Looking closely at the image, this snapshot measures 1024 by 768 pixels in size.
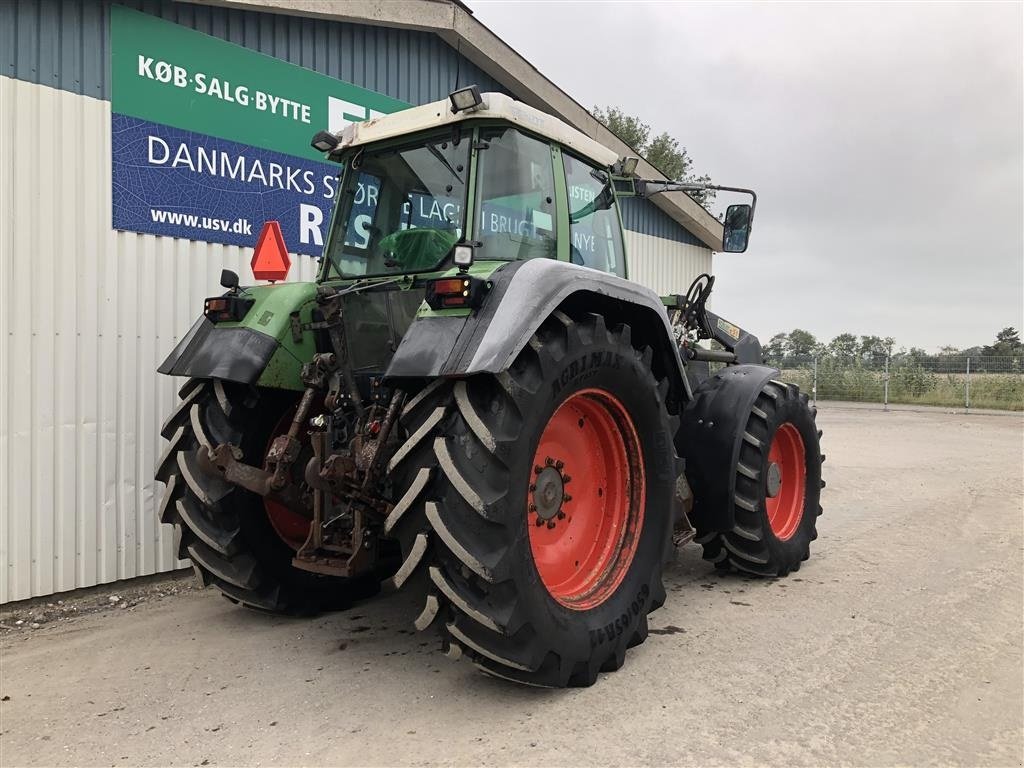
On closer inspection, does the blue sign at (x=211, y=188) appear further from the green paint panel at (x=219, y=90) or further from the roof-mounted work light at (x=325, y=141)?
the roof-mounted work light at (x=325, y=141)

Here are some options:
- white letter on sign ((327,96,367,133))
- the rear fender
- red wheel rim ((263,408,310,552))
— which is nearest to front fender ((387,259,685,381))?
the rear fender

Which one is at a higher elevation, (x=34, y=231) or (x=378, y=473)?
(x=34, y=231)

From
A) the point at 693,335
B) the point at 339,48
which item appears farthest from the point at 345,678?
the point at 339,48

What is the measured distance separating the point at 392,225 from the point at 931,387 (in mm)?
26597

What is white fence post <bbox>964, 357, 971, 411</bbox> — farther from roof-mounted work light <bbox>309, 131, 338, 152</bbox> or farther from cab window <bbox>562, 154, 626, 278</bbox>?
roof-mounted work light <bbox>309, 131, 338, 152</bbox>

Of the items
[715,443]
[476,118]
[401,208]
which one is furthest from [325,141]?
[715,443]

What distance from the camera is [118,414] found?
4.97 metres

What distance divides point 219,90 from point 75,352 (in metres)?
2.19

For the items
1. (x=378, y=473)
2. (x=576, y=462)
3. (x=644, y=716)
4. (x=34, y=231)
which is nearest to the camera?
(x=644, y=716)

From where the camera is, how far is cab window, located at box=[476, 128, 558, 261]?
3670 millimetres

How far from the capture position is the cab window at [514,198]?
3.67m

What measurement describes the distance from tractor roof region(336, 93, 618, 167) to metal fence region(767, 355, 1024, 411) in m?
20.2

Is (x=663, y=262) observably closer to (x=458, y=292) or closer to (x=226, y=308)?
(x=226, y=308)

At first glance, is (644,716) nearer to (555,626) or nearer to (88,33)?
(555,626)
